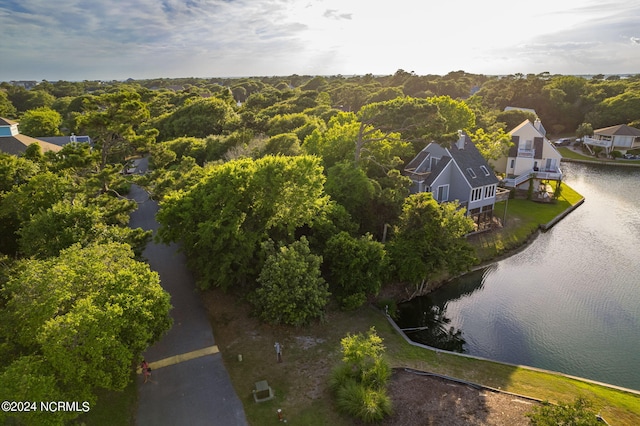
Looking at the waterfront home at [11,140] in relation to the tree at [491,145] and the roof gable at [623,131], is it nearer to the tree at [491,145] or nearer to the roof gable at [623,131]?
the tree at [491,145]

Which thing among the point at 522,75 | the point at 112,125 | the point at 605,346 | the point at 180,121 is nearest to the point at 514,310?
the point at 605,346

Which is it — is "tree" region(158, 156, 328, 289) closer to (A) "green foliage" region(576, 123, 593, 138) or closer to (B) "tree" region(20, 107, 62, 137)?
(B) "tree" region(20, 107, 62, 137)

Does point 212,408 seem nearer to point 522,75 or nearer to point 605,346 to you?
point 605,346

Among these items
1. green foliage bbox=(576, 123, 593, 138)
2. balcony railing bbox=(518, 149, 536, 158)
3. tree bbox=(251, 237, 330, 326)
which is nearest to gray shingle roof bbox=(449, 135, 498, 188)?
balcony railing bbox=(518, 149, 536, 158)

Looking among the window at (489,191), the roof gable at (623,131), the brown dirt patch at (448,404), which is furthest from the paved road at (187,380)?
the roof gable at (623,131)

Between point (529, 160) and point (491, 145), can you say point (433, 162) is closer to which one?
point (491, 145)

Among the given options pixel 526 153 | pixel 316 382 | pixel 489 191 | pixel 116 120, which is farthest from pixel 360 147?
pixel 526 153

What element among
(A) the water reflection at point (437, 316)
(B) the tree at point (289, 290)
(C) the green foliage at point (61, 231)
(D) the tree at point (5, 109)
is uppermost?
(D) the tree at point (5, 109)
